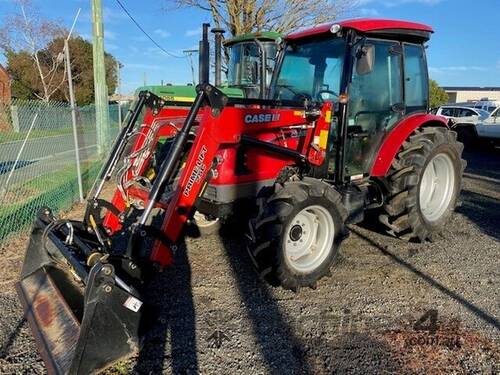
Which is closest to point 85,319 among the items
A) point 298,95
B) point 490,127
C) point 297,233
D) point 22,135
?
Result: point 297,233

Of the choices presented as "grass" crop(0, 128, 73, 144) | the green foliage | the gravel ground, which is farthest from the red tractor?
the green foliage

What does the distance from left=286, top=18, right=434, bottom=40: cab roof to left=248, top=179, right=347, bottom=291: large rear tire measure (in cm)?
161

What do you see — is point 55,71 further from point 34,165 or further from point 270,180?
point 270,180

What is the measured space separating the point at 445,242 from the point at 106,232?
3.85 meters

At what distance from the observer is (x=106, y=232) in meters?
3.70

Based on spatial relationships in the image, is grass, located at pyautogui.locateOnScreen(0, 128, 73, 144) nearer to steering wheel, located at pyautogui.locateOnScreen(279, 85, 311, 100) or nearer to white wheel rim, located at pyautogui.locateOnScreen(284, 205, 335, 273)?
steering wheel, located at pyautogui.locateOnScreen(279, 85, 311, 100)

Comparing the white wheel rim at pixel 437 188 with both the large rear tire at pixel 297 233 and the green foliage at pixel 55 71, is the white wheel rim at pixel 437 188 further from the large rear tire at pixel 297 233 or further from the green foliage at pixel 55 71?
the green foliage at pixel 55 71

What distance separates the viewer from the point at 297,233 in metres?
3.76

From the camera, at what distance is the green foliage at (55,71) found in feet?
97.8

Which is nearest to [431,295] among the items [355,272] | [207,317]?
[355,272]

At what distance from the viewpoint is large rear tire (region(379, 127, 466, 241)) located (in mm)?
4426

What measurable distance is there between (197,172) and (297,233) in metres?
1.09

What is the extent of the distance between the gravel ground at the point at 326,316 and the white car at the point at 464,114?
12.5 m

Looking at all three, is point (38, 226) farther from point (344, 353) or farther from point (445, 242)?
point (445, 242)
